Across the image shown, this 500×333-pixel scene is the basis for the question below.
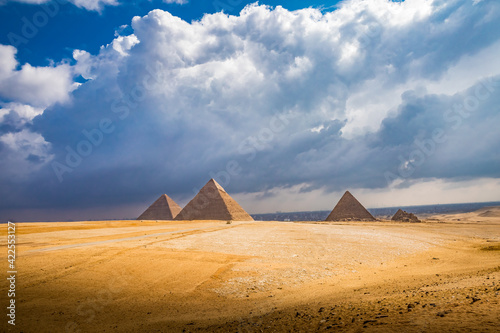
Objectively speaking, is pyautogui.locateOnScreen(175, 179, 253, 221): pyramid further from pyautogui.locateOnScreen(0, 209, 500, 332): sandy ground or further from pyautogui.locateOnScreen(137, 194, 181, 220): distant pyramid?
pyautogui.locateOnScreen(0, 209, 500, 332): sandy ground

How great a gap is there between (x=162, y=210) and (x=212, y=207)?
25.4 metres

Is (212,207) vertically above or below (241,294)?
above

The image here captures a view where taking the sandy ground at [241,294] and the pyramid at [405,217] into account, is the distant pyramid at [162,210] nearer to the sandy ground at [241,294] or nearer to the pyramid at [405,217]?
the pyramid at [405,217]

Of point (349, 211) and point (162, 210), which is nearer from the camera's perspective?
point (349, 211)

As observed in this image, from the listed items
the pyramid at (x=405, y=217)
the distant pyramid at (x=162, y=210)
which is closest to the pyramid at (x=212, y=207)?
the distant pyramid at (x=162, y=210)

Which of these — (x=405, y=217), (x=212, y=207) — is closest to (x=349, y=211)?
(x=405, y=217)

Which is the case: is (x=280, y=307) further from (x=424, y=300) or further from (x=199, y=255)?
(x=199, y=255)

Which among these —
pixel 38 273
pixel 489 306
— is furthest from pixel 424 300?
pixel 38 273

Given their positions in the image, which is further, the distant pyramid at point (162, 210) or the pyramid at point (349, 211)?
the distant pyramid at point (162, 210)

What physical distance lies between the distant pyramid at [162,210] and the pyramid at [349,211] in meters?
50.6

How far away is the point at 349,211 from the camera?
61.1 m

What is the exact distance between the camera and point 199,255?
12281 millimetres

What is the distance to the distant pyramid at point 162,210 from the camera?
282 feet

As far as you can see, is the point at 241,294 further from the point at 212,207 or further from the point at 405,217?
the point at 212,207
